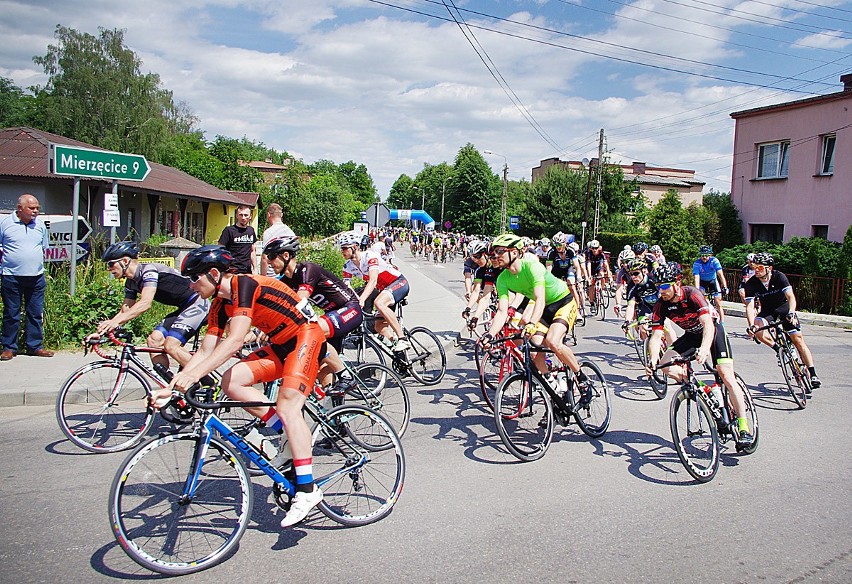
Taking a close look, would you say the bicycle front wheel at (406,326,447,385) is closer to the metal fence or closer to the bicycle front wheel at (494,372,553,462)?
the bicycle front wheel at (494,372,553,462)

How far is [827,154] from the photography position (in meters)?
25.9

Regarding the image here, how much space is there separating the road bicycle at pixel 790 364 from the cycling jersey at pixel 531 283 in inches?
139

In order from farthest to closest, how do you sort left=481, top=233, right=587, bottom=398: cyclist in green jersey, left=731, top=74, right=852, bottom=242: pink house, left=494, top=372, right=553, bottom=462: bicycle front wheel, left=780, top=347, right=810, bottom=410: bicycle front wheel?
left=731, top=74, right=852, bottom=242: pink house, left=780, top=347, right=810, bottom=410: bicycle front wheel, left=481, top=233, right=587, bottom=398: cyclist in green jersey, left=494, top=372, right=553, bottom=462: bicycle front wheel

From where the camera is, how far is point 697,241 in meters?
29.5

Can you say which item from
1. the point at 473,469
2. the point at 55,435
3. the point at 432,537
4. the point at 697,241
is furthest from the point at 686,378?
the point at 697,241

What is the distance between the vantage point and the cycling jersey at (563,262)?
12.8 m

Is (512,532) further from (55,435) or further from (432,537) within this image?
(55,435)

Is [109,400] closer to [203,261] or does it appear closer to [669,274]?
[203,261]

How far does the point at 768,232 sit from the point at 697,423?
2670 centimetres

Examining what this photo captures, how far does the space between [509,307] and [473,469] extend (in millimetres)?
2125

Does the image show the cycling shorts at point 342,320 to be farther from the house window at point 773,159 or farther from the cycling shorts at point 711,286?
the house window at point 773,159

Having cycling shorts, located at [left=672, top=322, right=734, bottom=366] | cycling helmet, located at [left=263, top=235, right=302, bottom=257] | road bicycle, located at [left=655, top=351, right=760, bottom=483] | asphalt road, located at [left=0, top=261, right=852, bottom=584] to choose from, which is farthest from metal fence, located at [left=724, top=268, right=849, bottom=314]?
cycling helmet, located at [left=263, top=235, right=302, bottom=257]

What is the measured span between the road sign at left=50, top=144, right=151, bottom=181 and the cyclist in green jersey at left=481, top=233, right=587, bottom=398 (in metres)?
6.32

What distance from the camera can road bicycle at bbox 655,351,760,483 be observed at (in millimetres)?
5578
